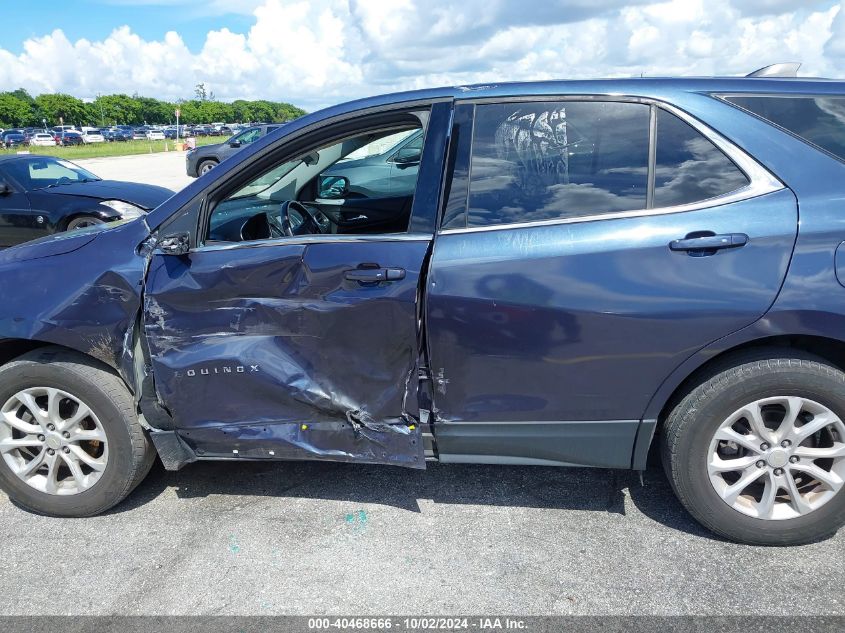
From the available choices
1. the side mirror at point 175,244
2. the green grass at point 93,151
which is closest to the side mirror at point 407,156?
the side mirror at point 175,244

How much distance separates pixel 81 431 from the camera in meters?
3.03

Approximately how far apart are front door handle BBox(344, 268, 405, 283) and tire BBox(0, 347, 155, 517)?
46.8 inches

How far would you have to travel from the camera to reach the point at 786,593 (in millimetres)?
2473

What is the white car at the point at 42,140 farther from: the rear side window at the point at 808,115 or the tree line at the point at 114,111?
the rear side window at the point at 808,115

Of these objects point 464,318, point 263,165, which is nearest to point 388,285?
point 464,318

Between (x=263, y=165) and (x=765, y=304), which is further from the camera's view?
(x=263, y=165)

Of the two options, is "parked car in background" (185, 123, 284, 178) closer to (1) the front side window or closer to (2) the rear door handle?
(1) the front side window

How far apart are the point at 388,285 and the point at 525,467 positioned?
4.55ft

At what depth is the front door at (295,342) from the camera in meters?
2.68

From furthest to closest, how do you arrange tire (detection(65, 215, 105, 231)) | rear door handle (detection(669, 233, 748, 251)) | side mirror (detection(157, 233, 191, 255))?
1. tire (detection(65, 215, 105, 231))
2. side mirror (detection(157, 233, 191, 255))
3. rear door handle (detection(669, 233, 748, 251))

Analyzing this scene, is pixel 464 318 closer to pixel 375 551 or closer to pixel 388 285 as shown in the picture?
pixel 388 285

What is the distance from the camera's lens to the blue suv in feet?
8.23

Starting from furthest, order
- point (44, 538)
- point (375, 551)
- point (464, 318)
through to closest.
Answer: point (44, 538) → point (375, 551) → point (464, 318)

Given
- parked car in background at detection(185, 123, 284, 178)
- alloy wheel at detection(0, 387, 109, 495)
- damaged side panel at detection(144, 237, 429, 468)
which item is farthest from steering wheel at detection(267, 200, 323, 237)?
parked car in background at detection(185, 123, 284, 178)
